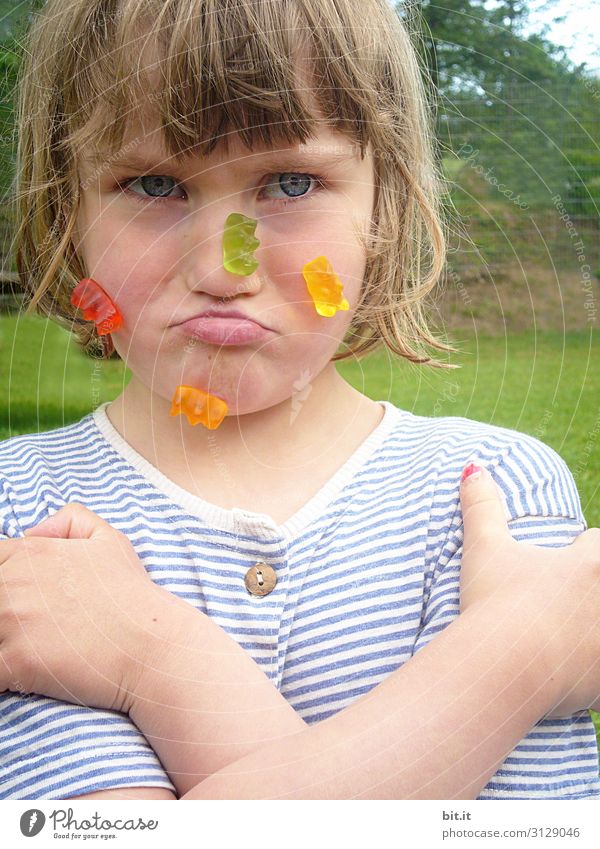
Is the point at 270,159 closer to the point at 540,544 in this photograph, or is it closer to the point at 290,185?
the point at 290,185

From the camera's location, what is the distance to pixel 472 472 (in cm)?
68

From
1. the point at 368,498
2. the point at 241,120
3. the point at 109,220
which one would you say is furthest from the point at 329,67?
the point at 368,498

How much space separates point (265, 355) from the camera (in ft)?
2.21

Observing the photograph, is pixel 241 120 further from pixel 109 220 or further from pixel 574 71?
pixel 574 71

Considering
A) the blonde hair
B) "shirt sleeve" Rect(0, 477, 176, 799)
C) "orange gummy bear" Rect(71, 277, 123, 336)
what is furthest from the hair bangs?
"shirt sleeve" Rect(0, 477, 176, 799)

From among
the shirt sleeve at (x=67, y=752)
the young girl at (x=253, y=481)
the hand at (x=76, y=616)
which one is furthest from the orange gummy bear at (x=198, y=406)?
the shirt sleeve at (x=67, y=752)

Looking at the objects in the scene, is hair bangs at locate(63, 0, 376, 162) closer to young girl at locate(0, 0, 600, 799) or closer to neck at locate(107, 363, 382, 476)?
young girl at locate(0, 0, 600, 799)

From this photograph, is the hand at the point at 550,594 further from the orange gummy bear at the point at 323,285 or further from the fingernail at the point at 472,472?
the orange gummy bear at the point at 323,285

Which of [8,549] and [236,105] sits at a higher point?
[236,105]

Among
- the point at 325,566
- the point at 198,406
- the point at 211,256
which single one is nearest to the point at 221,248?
the point at 211,256

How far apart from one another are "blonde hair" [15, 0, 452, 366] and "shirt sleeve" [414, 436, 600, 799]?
0.17m

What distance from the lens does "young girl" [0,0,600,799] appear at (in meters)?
0.58

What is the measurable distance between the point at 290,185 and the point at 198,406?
0.54 ft

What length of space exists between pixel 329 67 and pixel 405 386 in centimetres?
36
